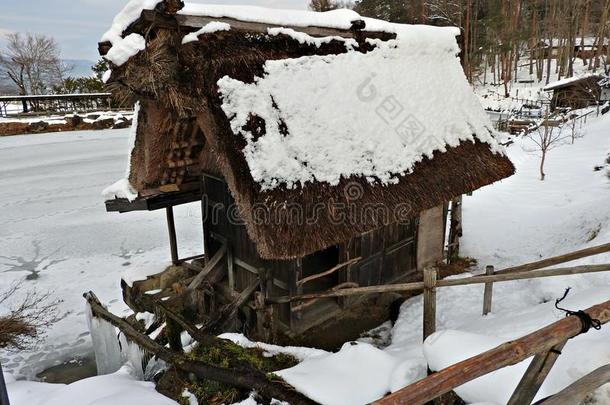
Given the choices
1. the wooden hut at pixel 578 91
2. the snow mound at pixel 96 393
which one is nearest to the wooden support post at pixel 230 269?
the snow mound at pixel 96 393

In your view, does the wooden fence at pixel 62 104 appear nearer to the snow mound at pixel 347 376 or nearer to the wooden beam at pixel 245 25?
the wooden beam at pixel 245 25

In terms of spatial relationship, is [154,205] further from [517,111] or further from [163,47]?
[517,111]

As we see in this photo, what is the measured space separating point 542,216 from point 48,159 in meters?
21.2

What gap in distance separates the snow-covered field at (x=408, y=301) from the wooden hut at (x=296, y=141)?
1.12 metres

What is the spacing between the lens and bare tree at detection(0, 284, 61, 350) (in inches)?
263

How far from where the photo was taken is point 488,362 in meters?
1.67

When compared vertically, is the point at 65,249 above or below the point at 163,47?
below

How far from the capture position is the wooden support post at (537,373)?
1.80 meters

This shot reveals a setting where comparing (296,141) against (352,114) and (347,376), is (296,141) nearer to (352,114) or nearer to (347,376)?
(352,114)

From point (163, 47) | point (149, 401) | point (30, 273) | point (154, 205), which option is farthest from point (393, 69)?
point (30, 273)

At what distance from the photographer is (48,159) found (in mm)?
18859

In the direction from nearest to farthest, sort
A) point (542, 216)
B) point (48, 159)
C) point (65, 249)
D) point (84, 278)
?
point (84, 278) → point (542, 216) → point (65, 249) → point (48, 159)

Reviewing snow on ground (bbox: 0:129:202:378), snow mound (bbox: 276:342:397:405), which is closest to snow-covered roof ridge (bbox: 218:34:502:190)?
snow mound (bbox: 276:342:397:405)

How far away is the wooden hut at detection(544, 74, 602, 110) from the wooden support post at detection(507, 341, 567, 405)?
24822 mm
